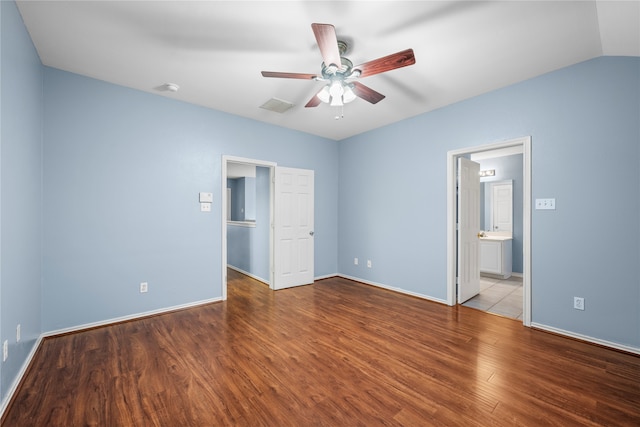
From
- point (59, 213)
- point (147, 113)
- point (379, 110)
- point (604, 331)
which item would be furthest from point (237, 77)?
point (604, 331)

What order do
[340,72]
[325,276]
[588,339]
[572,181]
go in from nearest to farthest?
1. [340,72]
2. [588,339]
3. [572,181]
4. [325,276]

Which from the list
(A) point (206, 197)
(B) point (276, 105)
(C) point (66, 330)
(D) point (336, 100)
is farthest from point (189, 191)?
(D) point (336, 100)

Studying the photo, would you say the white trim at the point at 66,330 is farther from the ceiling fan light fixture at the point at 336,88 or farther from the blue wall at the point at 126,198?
the ceiling fan light fixture at the point at 336,88

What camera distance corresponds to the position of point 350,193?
5328 mm

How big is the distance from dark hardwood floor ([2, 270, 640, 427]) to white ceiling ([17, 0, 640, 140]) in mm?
2792

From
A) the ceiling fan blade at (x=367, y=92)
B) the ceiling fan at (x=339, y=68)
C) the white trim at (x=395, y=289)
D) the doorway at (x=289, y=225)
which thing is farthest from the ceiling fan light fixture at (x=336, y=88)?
the white trim at (x=395, y=289)

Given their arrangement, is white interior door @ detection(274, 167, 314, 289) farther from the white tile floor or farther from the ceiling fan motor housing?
the white tile floor

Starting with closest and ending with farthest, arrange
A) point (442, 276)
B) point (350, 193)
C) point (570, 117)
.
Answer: point (570, 117) → point (442, 276) → point (350, 193)

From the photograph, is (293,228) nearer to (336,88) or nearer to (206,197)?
(206,197)

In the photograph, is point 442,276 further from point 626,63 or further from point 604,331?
point 626,63

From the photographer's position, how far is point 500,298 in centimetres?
411

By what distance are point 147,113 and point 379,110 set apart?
10.2 feet

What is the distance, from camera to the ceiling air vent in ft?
11.8

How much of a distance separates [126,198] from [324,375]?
2991 millimetres
